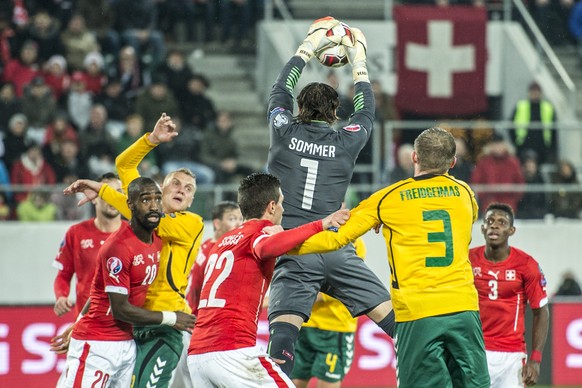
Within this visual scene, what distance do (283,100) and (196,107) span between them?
948 cm

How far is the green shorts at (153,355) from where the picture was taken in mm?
8336

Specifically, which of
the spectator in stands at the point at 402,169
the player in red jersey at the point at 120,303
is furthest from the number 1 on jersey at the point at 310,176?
the spectator in stands at the point at 402,169

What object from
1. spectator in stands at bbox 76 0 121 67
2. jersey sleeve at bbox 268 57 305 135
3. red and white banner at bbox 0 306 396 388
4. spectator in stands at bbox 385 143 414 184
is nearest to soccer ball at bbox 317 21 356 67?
jersey sleeve at bbox 268 57 305 135

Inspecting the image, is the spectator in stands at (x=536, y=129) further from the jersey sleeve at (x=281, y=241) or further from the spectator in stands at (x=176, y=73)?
the jersey sleeve at (x=281, y=241)

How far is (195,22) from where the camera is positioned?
19.8 metres

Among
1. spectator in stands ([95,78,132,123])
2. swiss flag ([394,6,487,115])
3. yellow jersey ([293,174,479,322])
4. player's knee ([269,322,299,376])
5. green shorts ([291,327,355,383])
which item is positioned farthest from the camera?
swiss flag ([394,6,487,115])

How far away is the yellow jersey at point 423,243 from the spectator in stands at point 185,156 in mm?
9078

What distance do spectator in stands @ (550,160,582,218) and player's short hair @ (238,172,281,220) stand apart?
9.66 metres

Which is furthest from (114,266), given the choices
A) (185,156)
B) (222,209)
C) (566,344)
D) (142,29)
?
(142,29)

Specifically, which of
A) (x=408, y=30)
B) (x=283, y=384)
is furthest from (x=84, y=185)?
(x=408, y=30)

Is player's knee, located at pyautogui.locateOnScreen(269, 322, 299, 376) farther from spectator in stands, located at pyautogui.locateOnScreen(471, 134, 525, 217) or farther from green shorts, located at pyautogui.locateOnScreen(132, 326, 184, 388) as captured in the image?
spectator in stands, located at pyautogui.locateOnScreen(471, 134, 525, 217)

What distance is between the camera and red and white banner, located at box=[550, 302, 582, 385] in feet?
44.8

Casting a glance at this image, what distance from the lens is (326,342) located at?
10516mm

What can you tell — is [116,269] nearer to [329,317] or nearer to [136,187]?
[136,187]
